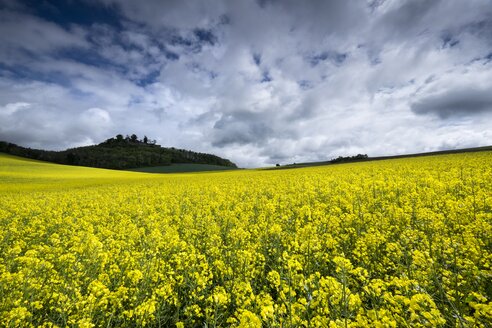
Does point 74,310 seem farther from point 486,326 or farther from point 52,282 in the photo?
point 486,326

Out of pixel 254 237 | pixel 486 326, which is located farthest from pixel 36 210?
pixel 486 326

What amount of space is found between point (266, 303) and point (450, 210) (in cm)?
684

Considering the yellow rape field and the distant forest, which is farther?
the distant forest

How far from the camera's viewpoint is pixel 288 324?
319cm

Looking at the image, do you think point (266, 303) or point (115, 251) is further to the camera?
point (115, 251)

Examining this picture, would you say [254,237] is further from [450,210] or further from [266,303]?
[450,210]

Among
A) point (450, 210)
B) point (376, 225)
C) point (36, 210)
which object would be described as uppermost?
point (450, 210)

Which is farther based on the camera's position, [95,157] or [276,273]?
[95,157]

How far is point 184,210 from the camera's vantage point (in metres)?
12.5

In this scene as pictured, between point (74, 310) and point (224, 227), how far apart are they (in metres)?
4.99

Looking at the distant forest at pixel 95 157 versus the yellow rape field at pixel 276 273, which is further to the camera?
the distant forest at pixel 95 157

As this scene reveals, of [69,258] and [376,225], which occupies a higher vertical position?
[376,225]

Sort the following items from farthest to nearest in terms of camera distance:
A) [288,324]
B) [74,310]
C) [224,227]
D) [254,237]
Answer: [224,227] → [254,237] → [74,310] → [288,324]

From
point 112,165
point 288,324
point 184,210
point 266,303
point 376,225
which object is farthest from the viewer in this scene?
point 112,165
